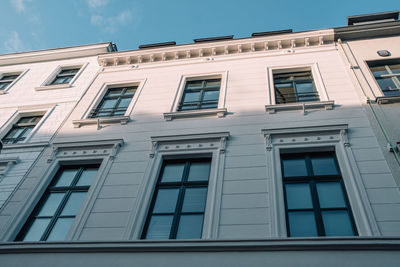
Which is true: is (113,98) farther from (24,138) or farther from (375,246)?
(375,246)

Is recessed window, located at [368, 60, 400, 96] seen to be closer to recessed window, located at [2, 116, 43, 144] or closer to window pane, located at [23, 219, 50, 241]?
window pane, located at [23, 219, 50, 241]

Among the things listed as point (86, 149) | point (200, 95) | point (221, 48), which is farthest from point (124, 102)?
point (221, 48)

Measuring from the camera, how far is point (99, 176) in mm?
8148

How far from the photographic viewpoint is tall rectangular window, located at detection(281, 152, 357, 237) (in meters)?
6.18

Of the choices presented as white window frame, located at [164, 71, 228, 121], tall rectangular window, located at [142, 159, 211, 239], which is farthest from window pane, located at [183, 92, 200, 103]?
tall rectangular window, located at [142, 159, 211, 239]

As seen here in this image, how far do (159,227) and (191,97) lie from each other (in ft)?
18.0

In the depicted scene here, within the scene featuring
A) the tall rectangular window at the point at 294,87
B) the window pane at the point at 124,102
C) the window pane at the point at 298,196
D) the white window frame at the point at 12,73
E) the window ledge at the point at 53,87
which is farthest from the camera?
the white window frame at the point at 12,73

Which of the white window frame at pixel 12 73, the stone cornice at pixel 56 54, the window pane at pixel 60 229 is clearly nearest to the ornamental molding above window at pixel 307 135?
the window pane at pixel 60 229

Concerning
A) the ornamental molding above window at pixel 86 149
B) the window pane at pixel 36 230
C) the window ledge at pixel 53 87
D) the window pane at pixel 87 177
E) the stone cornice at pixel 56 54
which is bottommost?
the window pane at pixel 36 230

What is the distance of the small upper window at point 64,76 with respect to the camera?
47.1 ft

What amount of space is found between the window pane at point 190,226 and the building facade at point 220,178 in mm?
25

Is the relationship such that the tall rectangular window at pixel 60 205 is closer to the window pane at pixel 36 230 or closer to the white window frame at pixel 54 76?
the window pane at pixel 36 230

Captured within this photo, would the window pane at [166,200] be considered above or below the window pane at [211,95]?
below

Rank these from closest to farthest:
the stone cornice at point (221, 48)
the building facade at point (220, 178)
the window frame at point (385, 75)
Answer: the building facade at point (220, 178), the window frame at point (385, 75), the stone cornice at point (221, 48)
